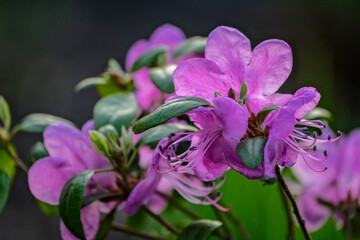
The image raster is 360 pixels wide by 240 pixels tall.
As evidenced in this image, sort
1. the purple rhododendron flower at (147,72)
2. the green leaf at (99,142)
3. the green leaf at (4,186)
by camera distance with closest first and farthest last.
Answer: the green leaf at (99,142) → the green leaf at (4,186) → the purple rhododendron flower at (147,72)

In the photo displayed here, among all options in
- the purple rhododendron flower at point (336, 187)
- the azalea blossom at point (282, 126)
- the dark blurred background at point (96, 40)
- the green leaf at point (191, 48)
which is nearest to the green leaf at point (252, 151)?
the azalea blossom at point (282, 126)

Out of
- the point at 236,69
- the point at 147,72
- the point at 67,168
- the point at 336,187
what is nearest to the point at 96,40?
the point at 147,72

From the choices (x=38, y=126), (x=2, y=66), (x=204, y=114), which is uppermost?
(x=204, y=114)

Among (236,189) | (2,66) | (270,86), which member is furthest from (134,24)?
(270,86)

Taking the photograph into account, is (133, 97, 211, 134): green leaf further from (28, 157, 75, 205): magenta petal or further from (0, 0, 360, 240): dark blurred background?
(0, 0, 360, 240): dark blurred background

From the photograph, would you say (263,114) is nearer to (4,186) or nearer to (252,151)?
(252,151)

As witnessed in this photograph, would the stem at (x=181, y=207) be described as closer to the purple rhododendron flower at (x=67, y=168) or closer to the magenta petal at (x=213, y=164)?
the purple rhododendron flower at (x=67, y=168)

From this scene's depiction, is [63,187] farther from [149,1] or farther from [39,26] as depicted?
[149,1]

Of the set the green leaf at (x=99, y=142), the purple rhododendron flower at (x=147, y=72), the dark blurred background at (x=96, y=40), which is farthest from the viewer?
the dark blurred background at (x=96, y=40)

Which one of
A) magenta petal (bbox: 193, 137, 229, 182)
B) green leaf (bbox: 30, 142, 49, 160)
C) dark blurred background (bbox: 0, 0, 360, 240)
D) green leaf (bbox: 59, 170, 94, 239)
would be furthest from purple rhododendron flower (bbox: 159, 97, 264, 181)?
dark blurred background (bbox: 0, 0, 360, 240)
